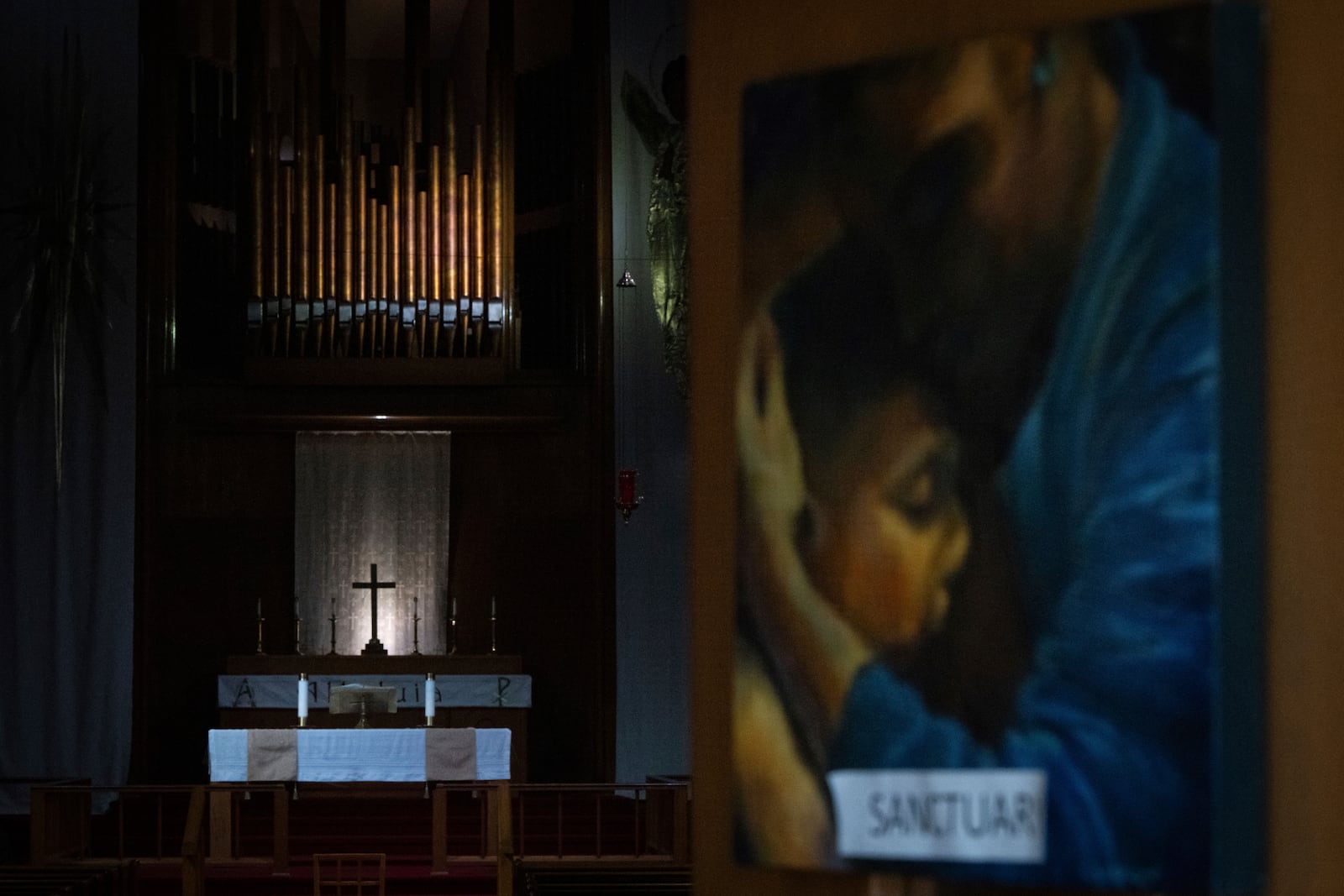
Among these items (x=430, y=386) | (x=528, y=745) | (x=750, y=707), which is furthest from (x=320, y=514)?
(x=750, y=707)

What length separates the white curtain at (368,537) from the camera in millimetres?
12016

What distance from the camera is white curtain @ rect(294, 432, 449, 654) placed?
1202 centimetres

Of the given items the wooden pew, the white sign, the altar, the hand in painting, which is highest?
the hand in painting

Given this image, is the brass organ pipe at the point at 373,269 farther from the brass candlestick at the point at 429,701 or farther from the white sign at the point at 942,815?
the white sign at the point at 942,815

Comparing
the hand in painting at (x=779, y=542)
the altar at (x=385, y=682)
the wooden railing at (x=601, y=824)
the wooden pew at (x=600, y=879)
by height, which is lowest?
the wooden railing at (x=601, y=824)

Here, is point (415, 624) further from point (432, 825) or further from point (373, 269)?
point (373, 269)

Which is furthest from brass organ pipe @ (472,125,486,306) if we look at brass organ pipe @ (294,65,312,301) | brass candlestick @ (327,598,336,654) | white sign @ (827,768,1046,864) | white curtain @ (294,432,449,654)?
white sign @ (827,768,1046,864)

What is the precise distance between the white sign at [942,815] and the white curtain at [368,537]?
31.5 ft

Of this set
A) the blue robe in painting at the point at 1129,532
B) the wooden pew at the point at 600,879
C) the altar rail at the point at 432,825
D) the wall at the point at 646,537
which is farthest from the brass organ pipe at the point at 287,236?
the blue robe in painting at the point at 1129,532

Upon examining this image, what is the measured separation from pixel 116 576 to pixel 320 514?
1.37 m

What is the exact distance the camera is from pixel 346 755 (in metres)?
9.43

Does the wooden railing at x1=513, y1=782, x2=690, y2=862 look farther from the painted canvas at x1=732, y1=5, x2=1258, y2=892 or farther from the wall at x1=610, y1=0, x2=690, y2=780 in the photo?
the painted canvas at x1=732, y1=5, x2=1258, y2=892

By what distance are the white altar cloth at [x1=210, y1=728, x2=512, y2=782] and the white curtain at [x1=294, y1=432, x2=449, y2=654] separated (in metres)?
2.49

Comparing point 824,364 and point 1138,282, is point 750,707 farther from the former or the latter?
point 1138,282
